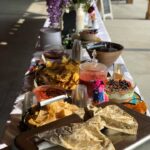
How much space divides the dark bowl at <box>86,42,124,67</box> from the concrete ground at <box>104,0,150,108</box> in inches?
45.7

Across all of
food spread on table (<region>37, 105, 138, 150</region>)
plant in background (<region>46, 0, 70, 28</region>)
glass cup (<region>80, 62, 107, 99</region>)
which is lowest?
glass cup (<region>80, 62, 107, 99</region>)

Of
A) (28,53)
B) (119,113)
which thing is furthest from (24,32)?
(119,113)

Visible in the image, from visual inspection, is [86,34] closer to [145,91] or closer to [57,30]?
[57,30]

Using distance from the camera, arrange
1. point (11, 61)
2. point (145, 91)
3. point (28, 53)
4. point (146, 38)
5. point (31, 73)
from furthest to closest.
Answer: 1. point (146, 38)
2. point (28, 53)
3. point (11, 61)
4. point (145, 91)
5. point (31, 73)

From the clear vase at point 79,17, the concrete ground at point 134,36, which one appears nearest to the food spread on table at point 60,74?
the clear vase at point 79,17

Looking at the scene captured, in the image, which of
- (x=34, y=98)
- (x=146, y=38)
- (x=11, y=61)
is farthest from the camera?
(x=146, y=38)

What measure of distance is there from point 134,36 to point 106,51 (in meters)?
3.38

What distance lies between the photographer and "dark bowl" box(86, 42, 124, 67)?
5.27 feet

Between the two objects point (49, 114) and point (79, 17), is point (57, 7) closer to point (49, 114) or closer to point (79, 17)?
point (79, 17)

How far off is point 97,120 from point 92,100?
1.30 ft

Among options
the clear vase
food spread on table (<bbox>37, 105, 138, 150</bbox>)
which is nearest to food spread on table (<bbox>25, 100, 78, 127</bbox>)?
food spread on table (<bbox>37, 105, 138, 150</bbox>)

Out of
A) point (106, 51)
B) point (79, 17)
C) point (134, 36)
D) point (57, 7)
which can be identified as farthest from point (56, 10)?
point (134, 36)

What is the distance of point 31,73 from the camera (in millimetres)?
1601

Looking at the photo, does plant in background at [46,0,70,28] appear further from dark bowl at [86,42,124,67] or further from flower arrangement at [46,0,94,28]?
dark bowl at [86,42,124,67]
